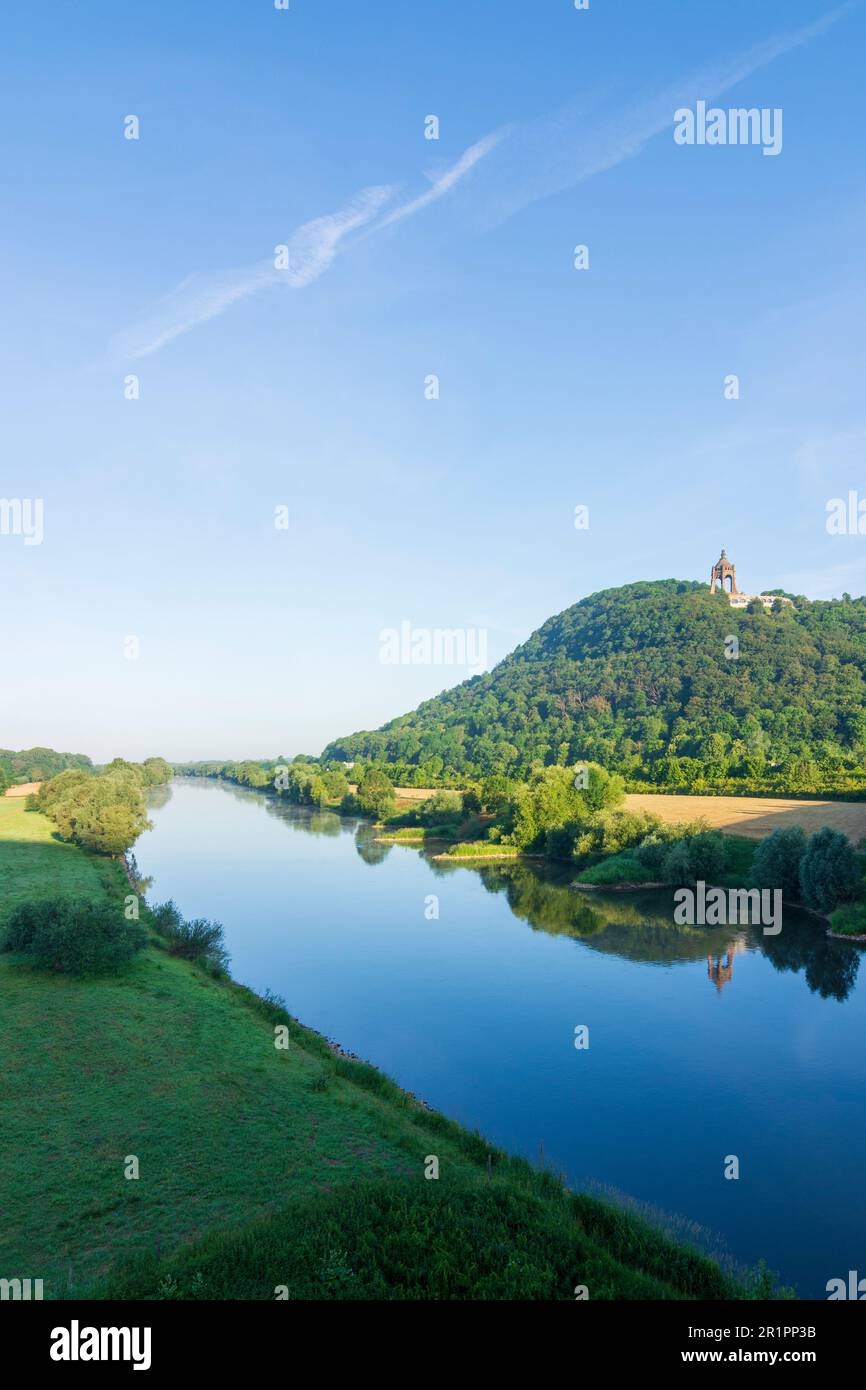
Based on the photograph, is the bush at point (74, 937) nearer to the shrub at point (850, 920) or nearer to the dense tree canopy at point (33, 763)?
the shrub at point (850, 920)

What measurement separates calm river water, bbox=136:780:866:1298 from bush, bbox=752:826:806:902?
3316mm

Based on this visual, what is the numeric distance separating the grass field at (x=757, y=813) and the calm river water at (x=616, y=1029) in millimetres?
12854

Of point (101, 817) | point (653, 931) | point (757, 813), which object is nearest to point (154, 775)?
point (101, 817)

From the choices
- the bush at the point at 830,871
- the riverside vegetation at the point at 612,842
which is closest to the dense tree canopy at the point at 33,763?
the riverside vegetation at the point at 612,842

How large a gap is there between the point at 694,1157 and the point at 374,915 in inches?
1190

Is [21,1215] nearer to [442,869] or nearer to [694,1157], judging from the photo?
[694,1157]

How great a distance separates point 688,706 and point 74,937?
11454 cm

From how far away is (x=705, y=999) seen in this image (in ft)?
103

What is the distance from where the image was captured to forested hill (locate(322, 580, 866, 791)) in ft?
325

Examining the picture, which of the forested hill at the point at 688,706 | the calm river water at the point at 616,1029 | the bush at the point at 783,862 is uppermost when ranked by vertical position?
the forested hill at the point at 688,706

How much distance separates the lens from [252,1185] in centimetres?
1595

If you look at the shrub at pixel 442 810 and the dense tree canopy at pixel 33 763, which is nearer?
the shrub at pixel 442 810

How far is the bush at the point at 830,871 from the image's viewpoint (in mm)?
41469
